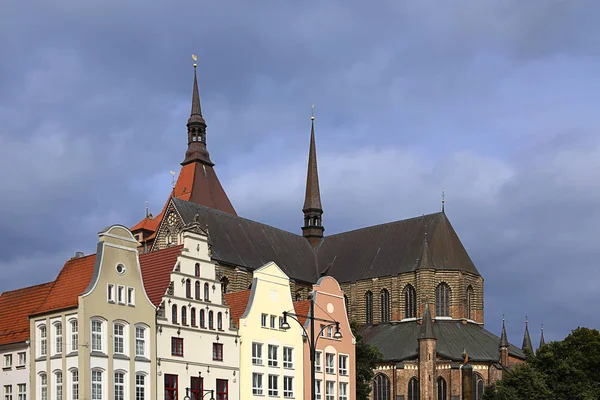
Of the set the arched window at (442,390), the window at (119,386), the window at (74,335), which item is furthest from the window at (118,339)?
the arched window at (442,390)

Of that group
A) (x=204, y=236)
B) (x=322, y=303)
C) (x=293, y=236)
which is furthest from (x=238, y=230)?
(x=204, y=236)

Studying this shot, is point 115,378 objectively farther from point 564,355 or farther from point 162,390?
point 564,355

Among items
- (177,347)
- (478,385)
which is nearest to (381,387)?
(478,385)

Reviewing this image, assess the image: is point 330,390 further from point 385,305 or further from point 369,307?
point 369,307

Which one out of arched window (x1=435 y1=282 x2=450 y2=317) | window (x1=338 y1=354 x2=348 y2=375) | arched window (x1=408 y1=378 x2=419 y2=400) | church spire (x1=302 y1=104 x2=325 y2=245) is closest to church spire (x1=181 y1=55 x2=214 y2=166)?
church spire (x1=302 y1=104 x2=325 y2=245)

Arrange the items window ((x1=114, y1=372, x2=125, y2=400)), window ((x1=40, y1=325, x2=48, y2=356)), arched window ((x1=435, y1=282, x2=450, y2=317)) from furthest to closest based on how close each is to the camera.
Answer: arched window ((x1=435, y1=282, x2=450, y2=317)) < window ((x1=40, y1=325, x2=48, y2=356)) < window ((x1=114, y1=372, x2=125, y2=400))

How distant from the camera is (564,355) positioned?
79562 mm

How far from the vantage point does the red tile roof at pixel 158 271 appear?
53.8 metres

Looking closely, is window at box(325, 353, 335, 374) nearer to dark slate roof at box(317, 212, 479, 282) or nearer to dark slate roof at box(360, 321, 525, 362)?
dark slate roof at box(360, 321, 525, 362)

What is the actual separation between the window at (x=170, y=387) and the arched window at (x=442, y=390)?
41209 mm

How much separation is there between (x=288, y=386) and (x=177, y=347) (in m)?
10.1

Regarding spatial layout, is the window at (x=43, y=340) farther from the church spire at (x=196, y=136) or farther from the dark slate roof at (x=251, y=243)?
the church spire at (x=196, y=136)

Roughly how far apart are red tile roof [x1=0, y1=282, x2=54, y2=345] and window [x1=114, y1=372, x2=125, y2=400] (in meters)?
5.60

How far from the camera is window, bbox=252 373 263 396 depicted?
57938mm
